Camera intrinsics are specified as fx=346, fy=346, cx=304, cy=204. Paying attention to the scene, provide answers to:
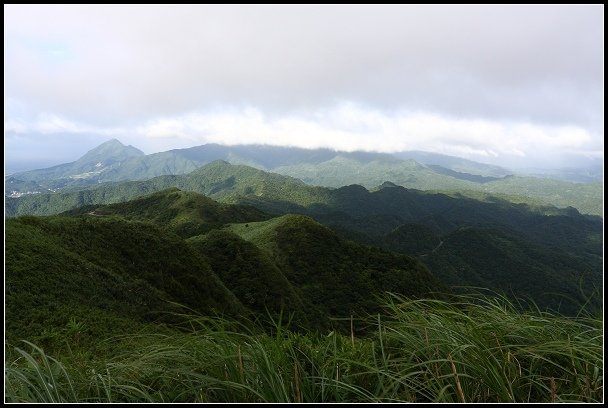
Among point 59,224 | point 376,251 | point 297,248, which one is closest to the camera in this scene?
point 59,224

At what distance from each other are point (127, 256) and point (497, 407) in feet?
87.7

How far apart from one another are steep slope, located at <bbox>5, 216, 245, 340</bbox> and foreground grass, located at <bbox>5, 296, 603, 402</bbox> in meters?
3.77

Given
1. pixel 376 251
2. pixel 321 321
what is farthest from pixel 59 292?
pixel 376 251

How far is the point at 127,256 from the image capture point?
2452 cm

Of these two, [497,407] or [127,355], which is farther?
[127,355]

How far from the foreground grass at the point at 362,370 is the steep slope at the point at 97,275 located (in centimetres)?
377

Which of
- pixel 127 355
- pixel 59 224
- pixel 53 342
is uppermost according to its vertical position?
pixel 127 355

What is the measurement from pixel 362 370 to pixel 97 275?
65.7ft

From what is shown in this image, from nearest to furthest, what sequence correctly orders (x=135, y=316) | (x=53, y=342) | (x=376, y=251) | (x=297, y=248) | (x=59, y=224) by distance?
(x=53, y=342), (x=135, y=316), (x=59, y=224), (x=297, y=248), (x=376, y=251)

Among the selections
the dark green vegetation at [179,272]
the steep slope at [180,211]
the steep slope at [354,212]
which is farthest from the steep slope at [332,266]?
the steep slope at [354,212]

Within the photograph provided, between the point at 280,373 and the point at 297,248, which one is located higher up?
the point at 280,373

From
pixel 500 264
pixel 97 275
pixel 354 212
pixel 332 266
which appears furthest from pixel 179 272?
pixel 354 212

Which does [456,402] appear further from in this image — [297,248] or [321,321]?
[297,248]

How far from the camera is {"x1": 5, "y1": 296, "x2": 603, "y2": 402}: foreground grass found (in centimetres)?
160
